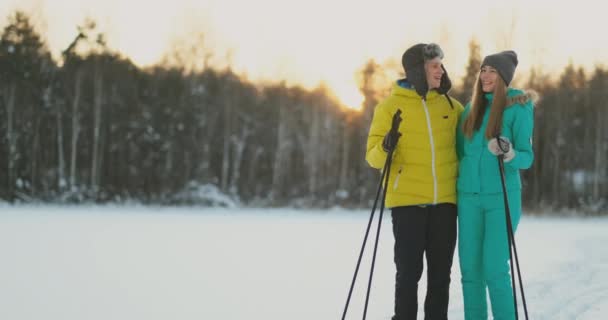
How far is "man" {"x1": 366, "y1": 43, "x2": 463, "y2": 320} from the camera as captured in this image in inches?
134

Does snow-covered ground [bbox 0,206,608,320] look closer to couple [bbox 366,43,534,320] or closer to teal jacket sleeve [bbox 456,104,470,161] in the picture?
couple [bbox 366,43,534,320]

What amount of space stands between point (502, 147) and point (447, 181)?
39cm

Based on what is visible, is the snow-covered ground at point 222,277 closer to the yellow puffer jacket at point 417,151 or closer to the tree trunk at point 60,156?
the yellow puffer jacket at point 417,151

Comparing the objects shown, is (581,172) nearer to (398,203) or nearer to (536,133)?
(536,133)

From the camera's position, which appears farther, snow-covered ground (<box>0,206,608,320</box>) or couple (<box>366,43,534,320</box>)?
snow-covered ground (<box>0,206,608,320</box>)

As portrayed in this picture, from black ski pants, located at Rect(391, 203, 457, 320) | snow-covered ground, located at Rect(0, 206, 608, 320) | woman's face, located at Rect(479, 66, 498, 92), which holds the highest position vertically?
woman's face, located at Rect(479, 66, 498, 92)

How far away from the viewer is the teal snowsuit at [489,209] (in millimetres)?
3346

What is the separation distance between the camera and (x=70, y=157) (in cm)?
2467

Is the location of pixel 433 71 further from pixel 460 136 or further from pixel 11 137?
pixel 11 137

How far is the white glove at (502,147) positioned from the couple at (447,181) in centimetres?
8

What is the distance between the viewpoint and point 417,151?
3.42 m

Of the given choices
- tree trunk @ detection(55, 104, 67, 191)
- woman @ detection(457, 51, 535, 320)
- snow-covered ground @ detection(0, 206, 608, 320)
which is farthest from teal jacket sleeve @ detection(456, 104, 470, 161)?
tree trunk @ detection(55, 104, 67, 191)

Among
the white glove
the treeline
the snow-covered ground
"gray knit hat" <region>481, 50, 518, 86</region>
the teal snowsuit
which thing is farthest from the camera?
the treeline

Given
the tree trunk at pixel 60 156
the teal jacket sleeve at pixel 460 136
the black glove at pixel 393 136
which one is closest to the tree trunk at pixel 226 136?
the tree trunk at pixel 60 156
